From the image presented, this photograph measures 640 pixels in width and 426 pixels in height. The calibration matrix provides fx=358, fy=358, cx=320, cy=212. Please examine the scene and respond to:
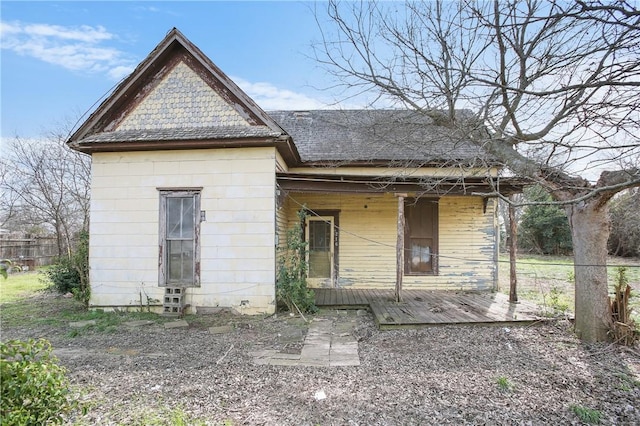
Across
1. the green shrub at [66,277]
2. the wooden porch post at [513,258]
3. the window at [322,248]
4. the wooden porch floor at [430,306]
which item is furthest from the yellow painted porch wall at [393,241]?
the green shrub at [66,277]

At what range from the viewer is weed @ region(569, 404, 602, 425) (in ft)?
11.1

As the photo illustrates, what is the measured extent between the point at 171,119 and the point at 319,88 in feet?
10.9

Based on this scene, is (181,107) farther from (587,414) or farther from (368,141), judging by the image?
(587,414)

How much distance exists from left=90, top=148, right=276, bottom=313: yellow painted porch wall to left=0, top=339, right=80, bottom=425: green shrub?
190 inches

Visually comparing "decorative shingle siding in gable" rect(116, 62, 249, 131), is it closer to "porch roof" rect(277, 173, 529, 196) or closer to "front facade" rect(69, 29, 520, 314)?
"front facade" rect(69, 29, 520, 314)

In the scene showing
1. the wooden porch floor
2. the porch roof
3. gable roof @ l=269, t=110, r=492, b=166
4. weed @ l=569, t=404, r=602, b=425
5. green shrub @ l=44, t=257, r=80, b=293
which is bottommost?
weed @ l=569, t=404, r=602, b=425

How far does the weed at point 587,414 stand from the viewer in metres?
3.39

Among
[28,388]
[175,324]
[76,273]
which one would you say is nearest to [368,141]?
[175,324]

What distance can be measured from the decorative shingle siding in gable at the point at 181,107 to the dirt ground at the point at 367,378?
4.30 meters

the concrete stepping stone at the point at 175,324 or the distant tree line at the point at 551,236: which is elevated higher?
the distant tree line at the point at 551,236

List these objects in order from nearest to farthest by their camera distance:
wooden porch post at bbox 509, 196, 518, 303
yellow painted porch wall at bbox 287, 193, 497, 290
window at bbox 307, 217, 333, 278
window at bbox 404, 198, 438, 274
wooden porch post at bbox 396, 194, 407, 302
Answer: wooden porch post at bbox 396, 194, 407, 302 < wooden porch post at bbox 509, 196, 518, 303 < yellow painted porch wall at bbox 287, 193, 497, 290 < window at bbox 404, 198, 438, 274 < window at bbox 307, 217, 333, 278

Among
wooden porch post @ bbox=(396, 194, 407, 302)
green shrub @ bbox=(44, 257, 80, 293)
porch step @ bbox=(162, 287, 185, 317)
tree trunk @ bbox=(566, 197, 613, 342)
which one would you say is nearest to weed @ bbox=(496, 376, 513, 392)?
tree trunk @ bbox=(566, 197, 613, 342)

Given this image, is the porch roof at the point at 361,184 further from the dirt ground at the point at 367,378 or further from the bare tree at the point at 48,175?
the bare tree at the point at 48,175

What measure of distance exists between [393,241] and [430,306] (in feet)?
8.83
